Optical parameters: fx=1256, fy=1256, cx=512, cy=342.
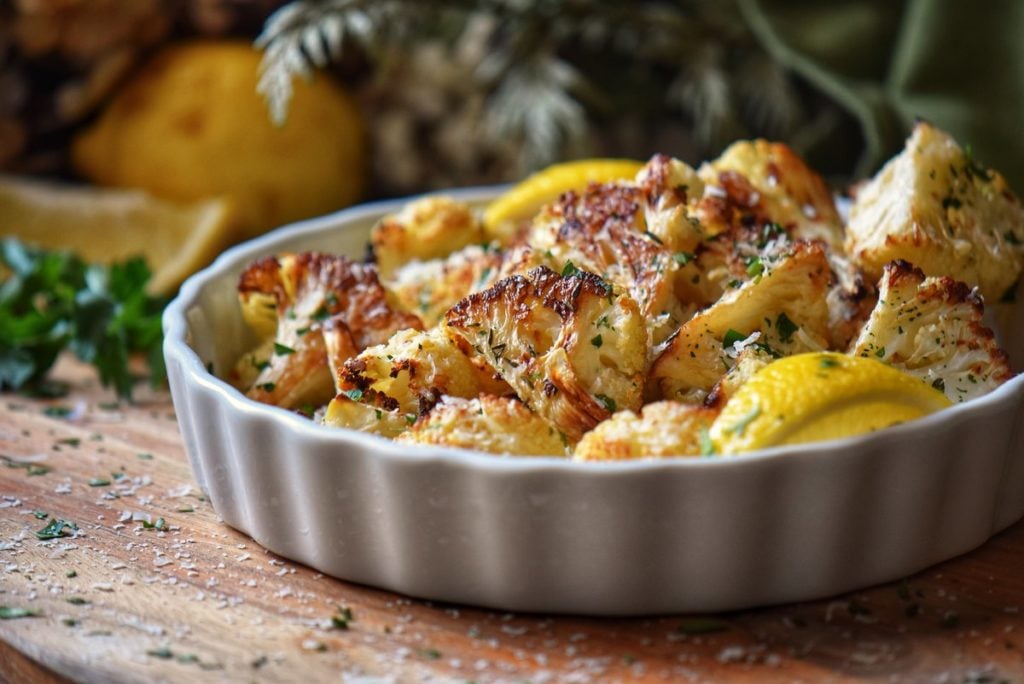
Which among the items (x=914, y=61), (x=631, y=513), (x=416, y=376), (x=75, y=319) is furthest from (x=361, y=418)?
(x=914, y=61)

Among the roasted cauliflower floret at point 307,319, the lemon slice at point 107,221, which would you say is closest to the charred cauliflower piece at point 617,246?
the roasted cauliflower floret at point 307,319

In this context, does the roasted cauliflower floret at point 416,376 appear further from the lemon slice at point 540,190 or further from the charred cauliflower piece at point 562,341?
the lemon slice at point 540,190

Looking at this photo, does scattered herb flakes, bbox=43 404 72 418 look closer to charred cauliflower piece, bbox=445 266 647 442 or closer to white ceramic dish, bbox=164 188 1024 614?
white ceramic dish, bbox=164 188 1024 614

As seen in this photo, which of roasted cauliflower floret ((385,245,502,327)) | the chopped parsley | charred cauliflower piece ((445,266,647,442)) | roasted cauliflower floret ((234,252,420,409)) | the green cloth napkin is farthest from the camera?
the green cloth napkin

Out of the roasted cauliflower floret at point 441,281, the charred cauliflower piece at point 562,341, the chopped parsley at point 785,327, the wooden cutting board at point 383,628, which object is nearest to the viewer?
the wooden cutting board at point 383,628

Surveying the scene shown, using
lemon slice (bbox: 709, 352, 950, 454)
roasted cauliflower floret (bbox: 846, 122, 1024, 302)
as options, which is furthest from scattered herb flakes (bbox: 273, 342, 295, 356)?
roasted cauliflower floret (bbox: 846, 122, 1024, 302)

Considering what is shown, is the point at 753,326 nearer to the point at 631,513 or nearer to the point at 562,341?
the point at 562,341
